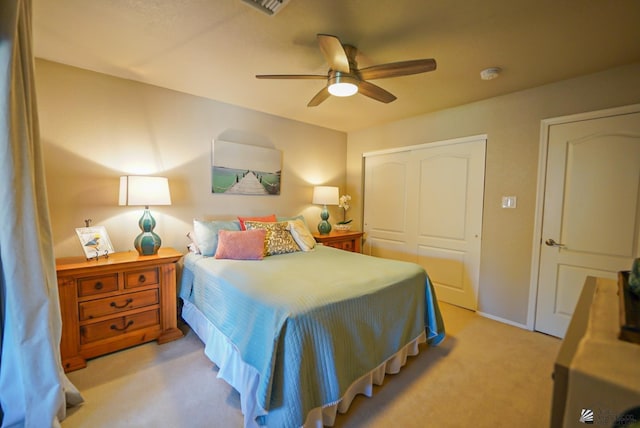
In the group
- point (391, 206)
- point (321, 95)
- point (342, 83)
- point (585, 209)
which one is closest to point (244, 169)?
point (321, 95)

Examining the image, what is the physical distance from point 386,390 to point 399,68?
7.09ft

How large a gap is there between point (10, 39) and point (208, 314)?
1845mm

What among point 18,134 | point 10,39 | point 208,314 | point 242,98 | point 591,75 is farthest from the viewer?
point 242,98

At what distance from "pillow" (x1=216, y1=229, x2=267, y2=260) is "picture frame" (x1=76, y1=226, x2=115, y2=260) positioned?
90 cm

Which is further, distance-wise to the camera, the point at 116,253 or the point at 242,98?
the point at 242,98

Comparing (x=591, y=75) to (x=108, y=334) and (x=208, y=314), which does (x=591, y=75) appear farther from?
(x=108, y=334)

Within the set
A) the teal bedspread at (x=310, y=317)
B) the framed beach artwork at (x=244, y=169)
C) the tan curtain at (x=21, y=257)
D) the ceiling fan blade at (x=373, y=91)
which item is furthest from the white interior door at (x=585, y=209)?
the tan curtain at (x=21, y=257)

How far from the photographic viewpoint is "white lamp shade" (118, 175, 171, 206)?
228cm

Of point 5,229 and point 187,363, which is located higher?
point 5,229

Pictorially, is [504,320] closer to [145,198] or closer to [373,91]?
[373,91]

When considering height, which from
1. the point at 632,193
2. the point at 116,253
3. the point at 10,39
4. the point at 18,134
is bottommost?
the point at 116,253

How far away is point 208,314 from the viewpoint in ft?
6.78

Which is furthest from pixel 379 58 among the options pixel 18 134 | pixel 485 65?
pixel 18 134

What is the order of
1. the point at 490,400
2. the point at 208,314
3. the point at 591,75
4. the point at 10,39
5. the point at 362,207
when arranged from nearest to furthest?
the point at 10,39, the point at 490,400, the point at 208,314, the point at 591,75, the point at 362,207
